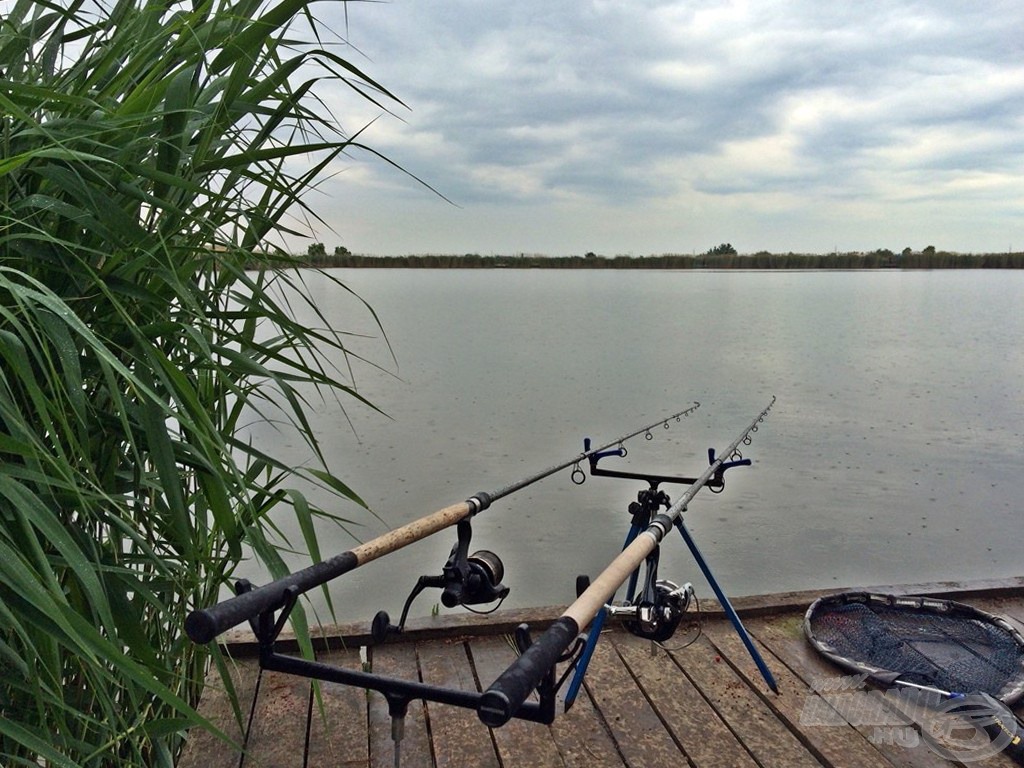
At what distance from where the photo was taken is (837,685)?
207 cm

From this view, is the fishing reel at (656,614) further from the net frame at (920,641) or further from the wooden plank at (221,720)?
the wooden plank at (221,720)

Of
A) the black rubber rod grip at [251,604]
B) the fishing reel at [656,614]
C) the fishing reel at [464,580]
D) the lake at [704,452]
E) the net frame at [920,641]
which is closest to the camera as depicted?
the black rubber rod grip at [251,604]

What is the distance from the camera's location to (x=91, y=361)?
3.81ft

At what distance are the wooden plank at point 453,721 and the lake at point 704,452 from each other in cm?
52

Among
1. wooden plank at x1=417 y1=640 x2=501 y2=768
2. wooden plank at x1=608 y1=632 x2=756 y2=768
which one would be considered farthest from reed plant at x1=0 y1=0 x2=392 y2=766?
wooden plank at x1=608 y1=632 x2=756 y2=768

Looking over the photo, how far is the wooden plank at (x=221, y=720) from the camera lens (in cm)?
170

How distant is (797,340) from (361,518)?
10.8 metres

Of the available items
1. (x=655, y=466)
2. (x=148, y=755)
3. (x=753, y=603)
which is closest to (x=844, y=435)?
(x=655, y=466)

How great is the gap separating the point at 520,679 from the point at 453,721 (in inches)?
48.0

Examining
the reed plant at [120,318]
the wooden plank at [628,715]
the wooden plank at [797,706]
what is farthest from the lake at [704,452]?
the wooden plank at [797,706]

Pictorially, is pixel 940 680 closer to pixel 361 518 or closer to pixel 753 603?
pixel 753 603

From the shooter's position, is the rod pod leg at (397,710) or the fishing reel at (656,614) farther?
the fishing reel at (656,614)

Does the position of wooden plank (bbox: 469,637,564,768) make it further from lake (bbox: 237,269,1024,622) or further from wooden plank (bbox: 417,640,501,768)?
lake (bbox: 237,269,1024,622)

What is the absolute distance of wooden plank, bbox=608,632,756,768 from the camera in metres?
1.79
